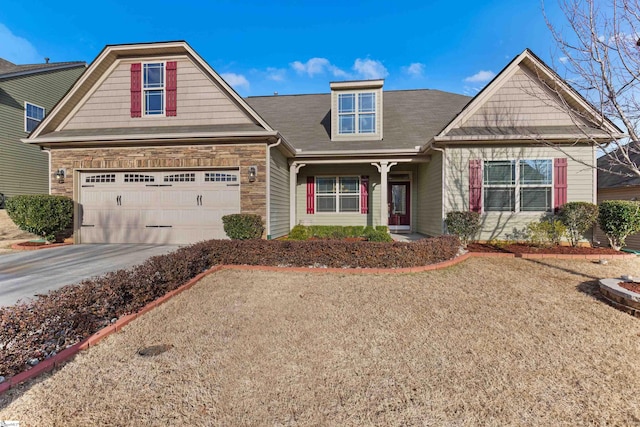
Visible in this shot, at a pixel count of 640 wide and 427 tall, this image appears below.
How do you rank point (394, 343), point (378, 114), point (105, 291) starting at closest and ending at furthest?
point (394, 343)
point (105, 291)
point (378, 114)

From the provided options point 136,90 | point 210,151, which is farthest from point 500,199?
point 136,90

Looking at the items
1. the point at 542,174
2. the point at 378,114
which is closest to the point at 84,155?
the point at 378,114

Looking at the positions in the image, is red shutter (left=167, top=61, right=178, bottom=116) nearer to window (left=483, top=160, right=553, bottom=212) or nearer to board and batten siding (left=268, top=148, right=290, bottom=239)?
board and batten siding (left=268, top=148, right=290, bottom=239)

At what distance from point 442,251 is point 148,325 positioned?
5.45 m

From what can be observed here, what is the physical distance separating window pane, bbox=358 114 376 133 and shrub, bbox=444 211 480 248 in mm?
4630

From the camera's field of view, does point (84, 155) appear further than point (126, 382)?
Yes

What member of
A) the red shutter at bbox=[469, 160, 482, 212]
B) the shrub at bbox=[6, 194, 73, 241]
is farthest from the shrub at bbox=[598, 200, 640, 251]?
the shrub at bbox=[6, 194, 73, 241]

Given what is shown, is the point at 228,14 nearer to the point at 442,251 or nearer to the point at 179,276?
the point at 179,276

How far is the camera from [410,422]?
2.04 meters

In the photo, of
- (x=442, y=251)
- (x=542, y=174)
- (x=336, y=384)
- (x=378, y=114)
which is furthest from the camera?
(x=378, y=114)

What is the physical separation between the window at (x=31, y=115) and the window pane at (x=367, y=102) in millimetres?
15253

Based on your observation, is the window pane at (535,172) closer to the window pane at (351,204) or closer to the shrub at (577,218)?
the shrub at (577,218)

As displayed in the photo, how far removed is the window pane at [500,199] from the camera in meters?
8.65

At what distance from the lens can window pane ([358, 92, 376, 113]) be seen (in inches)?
436
